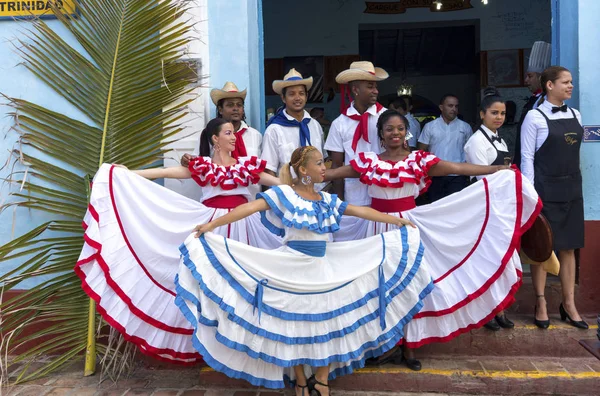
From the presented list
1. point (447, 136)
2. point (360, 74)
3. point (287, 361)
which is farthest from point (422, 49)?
point (287, 361)

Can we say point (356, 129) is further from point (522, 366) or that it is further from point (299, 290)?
point (522, 366)

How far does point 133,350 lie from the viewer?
456cm

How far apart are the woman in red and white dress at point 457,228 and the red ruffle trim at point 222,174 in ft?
2.66

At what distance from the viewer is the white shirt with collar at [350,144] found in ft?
15.4

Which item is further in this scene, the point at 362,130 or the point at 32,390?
the point at 362,130

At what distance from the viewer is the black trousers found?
221 inches

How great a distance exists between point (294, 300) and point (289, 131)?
1.77 metres

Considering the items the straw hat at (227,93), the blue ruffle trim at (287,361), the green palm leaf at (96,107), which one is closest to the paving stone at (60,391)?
the green palm leaf at (96,107)

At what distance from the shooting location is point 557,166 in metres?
4.45

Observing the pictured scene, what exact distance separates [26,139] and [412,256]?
Answer: 11.2 feet

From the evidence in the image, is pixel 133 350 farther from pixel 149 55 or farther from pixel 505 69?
pixel 505 69

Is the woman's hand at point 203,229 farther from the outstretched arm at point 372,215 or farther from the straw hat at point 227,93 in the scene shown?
the straw hat at point 227,93

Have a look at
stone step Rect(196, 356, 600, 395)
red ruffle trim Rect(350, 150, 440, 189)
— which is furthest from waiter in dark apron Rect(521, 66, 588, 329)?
red ruffle trim Rect(350, 150, 440, 189)

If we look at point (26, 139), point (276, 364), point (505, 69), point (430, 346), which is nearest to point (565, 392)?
point (430, 346)
